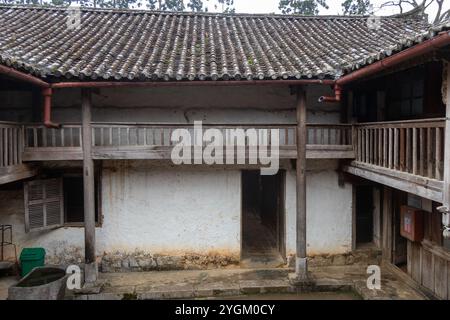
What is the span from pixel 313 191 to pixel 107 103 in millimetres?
6022

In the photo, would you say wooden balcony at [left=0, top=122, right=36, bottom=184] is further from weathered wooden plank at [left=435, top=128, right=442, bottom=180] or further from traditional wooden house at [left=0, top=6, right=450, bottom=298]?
weathered wooden plank at [left=435, top=128, right=442, bottom=180]

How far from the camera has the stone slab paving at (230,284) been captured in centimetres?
782

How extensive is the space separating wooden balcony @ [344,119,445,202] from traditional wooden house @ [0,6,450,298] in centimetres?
10

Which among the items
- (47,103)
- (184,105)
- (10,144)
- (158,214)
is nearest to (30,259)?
(10,144)

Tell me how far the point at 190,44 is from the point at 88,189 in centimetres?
489

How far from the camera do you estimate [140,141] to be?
9.29 meters

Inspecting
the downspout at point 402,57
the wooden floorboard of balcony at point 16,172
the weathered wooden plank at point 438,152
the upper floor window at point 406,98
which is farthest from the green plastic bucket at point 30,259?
the upper floor window at point 406,98

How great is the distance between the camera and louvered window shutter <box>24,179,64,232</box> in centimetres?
870

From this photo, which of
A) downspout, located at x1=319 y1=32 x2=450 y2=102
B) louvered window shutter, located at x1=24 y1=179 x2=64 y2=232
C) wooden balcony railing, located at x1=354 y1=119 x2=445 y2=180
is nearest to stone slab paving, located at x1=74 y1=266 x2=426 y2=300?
louvered window shutter, located at x1=24 y1=179 x2=64 y2=232

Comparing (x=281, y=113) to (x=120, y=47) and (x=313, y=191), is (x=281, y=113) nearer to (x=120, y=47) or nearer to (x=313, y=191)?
(x=313, y=191)

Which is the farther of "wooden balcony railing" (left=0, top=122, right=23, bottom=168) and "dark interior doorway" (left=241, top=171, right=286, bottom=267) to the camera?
"dark interior doorway" (left=241, top=171, right=286, bottom=267)

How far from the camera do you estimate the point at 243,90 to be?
941 cm

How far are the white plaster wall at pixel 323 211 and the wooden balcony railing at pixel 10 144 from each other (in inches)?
259
